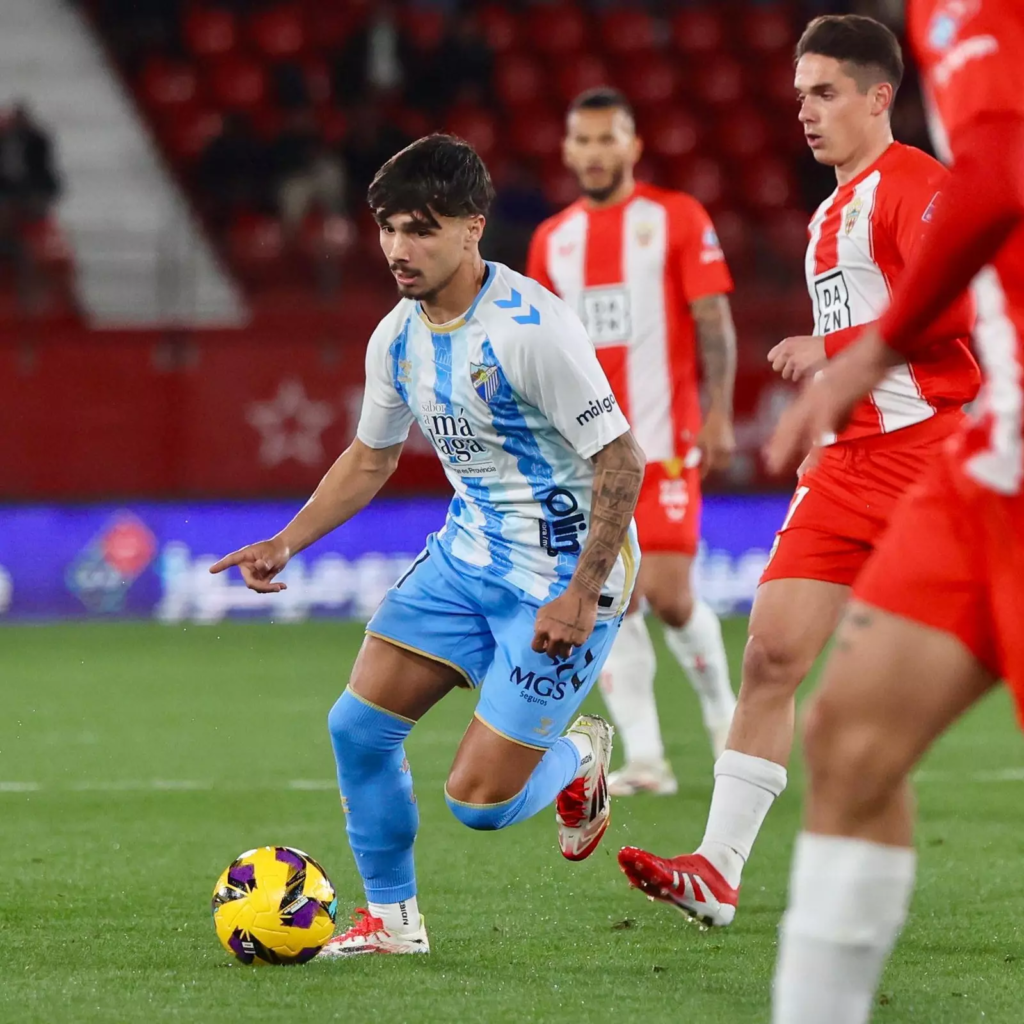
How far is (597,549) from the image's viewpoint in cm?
423

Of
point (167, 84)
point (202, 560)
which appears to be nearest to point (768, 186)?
point (167, 84)

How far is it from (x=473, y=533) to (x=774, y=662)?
835 millimetres

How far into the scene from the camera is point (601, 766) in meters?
4.95

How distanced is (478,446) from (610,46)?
610 inches

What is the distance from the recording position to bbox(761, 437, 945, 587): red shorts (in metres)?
4.68

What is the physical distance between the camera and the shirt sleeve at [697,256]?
289 inches

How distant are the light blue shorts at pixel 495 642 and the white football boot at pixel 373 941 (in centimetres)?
55

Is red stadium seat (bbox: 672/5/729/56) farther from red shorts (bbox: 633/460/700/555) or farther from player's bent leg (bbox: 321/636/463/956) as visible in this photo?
player's bent leg (bbox: 321/636/463/956)

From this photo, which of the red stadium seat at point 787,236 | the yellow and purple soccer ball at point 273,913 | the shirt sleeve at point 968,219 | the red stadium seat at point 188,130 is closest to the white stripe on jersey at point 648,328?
the yellow and purple soccer ball at point 273,913

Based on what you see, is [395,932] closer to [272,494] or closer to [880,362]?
[880,362]

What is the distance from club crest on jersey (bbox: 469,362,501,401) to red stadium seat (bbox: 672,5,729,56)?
1573 centimetres

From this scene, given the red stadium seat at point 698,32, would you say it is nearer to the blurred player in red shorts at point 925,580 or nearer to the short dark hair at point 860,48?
the short dark hair at point 860,48

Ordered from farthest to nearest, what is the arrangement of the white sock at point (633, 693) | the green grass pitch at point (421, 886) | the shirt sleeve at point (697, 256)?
the shirt sleeve at point (697, 256), the white sock at point (633, 693), the green grass pitch at point (421, 886)

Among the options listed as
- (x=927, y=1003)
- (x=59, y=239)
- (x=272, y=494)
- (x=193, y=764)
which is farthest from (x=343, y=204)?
(x=927, y=1003)
